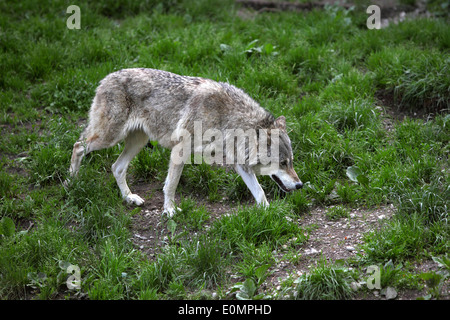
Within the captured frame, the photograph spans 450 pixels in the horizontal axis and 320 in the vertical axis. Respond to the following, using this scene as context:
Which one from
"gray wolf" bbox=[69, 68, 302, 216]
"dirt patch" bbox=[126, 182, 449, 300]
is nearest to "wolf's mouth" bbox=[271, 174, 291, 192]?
"gray wolf" bbox=[69, 68, 302, 216]

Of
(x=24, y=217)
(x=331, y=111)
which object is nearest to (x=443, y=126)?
(x=331, y=111)

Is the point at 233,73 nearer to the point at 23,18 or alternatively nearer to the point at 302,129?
the point at 302,129

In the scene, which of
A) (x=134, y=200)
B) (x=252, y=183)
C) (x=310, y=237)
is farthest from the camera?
(x=134, y=200)

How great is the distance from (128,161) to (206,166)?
3.19 feet

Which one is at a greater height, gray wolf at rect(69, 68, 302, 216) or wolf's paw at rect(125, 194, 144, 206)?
gray wolf at rect(69, 68, 302, 216)

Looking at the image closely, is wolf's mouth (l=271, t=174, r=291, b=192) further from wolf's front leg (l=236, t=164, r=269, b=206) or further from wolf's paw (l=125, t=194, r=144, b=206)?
wolf's paw (l=125, t=194, r=144, b=206)

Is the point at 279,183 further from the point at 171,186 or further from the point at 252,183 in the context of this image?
the point at 171,186

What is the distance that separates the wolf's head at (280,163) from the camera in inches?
220

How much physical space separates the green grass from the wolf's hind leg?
14 centimetres

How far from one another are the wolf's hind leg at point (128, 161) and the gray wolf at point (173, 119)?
0.01 meters

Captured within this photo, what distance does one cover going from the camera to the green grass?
4719 mm

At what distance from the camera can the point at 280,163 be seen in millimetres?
5625

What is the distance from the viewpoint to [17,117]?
24.2ft

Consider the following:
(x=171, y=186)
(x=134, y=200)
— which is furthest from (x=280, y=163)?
(x=134, y=200)
